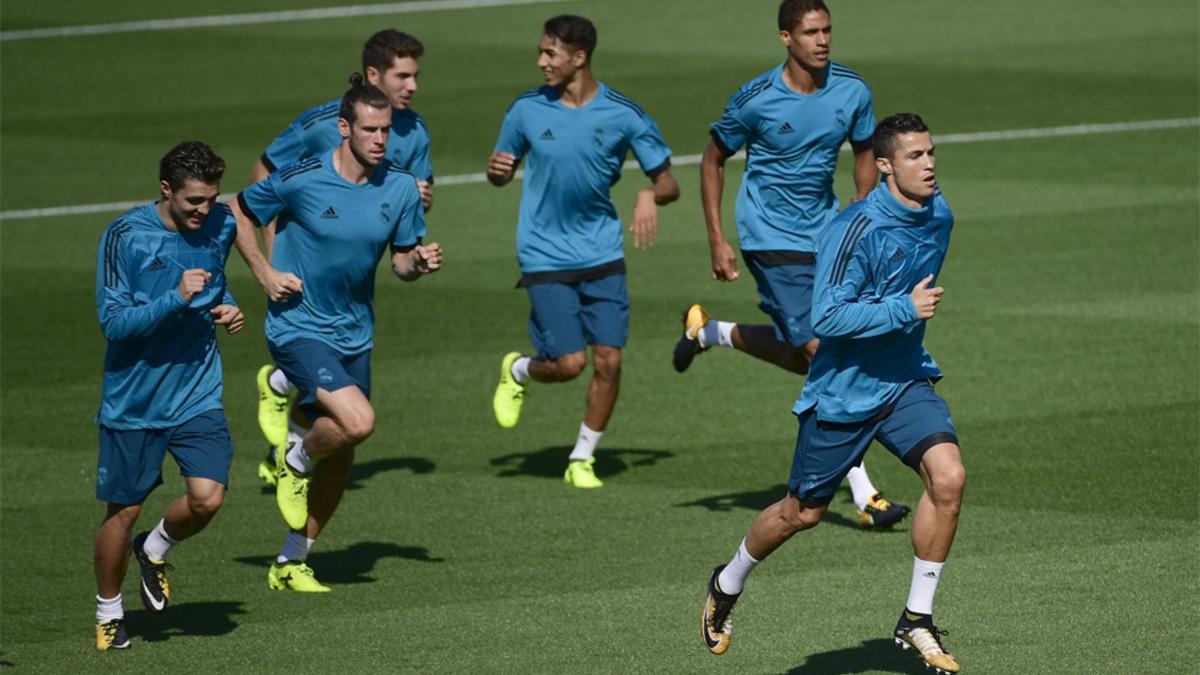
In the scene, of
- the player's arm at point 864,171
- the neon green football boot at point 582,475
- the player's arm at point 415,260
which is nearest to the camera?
the player's arm at point 415,260

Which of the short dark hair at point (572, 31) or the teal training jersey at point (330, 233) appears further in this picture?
the short dark hair at point (572, 31)

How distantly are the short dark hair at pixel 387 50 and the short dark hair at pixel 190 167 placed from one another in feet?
8.12

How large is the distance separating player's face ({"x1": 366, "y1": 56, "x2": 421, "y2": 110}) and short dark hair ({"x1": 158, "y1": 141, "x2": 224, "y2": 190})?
2514 mm

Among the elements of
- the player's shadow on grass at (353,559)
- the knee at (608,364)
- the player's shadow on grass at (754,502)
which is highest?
the knee at (608,364)

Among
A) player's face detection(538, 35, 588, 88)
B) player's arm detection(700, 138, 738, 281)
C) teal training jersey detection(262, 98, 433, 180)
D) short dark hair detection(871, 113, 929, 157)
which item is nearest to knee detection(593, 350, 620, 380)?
player's arm detection(700, 138, 738, 281)

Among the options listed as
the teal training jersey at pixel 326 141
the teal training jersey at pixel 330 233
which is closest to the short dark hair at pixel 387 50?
the teal training jersey at pixel 326 141

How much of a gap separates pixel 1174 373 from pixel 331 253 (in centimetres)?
657

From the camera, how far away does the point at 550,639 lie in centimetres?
924

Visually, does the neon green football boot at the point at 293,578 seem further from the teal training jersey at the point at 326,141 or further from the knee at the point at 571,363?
the knee at the point at 571,363

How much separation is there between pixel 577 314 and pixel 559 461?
104 cm

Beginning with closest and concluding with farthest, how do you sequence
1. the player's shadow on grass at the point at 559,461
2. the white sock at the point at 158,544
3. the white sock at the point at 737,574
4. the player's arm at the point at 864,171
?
the white sock at the point at 737,574, the white sock at the point at 158,544, the player's arm at the point at 864,171, the player's shadow on grass at the point at 559,461

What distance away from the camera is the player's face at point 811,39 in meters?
11.2

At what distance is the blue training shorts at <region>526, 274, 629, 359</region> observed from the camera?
12422mm

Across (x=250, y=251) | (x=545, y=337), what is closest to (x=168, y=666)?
(x=250, y=251)
